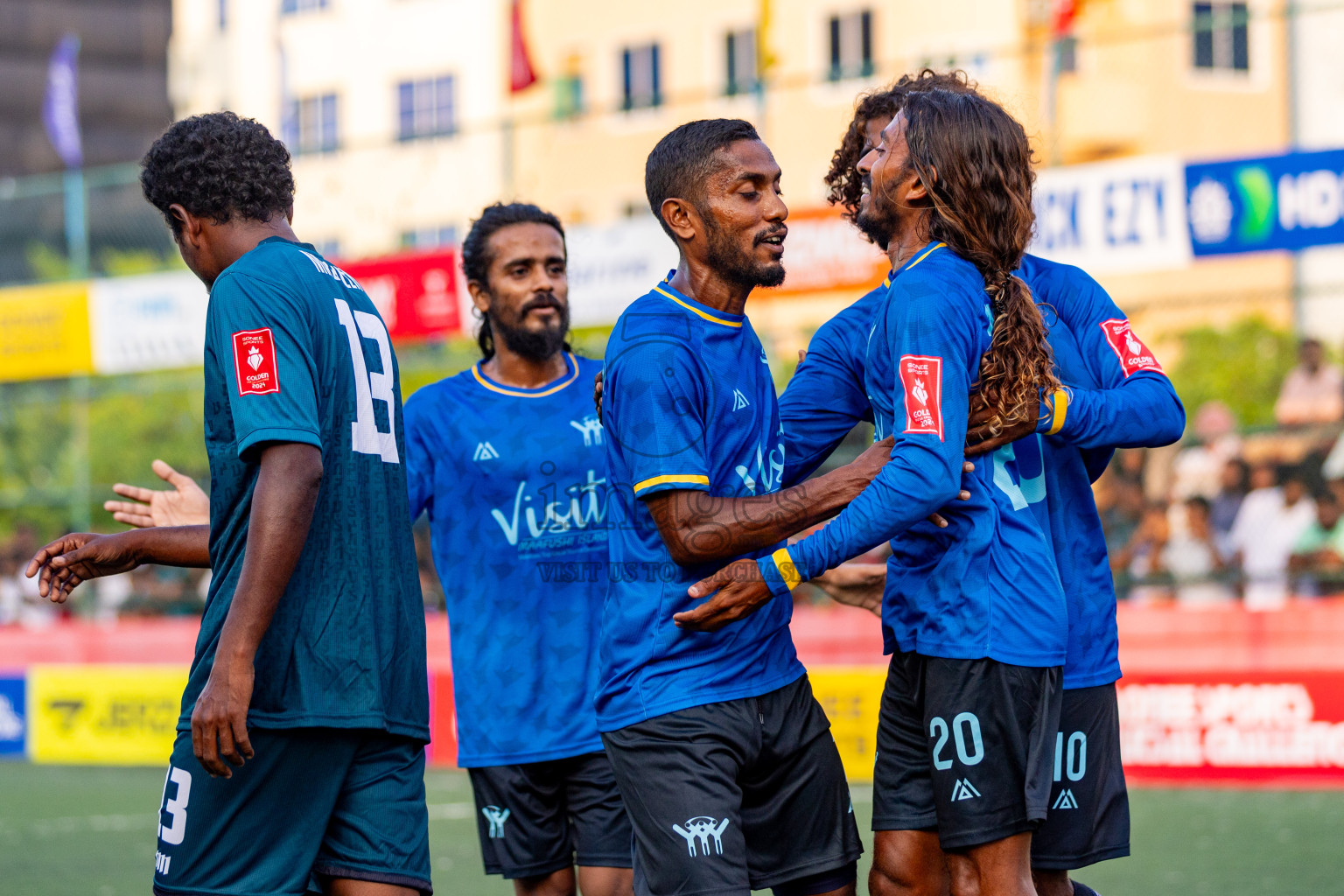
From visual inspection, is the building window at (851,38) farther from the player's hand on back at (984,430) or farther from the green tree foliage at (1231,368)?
the player's hand on back at (984,430)

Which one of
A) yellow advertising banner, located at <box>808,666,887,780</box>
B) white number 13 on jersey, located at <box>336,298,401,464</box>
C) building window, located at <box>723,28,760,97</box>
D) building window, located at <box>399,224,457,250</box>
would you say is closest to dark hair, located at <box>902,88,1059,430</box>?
white number 13 on jersey, located at <box>336,298,401,464</box>

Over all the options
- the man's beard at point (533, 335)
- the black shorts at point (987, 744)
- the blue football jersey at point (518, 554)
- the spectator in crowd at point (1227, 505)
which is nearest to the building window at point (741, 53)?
the spectator in crowd at point (1227, 505)

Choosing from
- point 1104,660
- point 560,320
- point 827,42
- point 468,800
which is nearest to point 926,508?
point 1104,660

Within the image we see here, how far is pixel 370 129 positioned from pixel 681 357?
1210 inches

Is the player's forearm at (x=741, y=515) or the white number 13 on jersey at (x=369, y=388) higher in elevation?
the white number 13 on jersey at (x=369, y=388)

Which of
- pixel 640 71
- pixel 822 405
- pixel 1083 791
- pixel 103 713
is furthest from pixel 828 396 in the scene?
pixel 640 71

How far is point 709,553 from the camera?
344cm

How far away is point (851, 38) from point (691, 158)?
2354cm

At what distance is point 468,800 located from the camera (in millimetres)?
9758

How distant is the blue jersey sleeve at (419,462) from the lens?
16.6 ft

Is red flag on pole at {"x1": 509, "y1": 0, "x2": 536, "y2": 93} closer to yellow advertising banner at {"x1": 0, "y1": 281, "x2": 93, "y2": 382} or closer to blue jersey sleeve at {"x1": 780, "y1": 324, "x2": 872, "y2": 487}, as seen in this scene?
yellow advertising banner at {"x1": 0, "y1": 281, "x2": 93, "y2": 382}

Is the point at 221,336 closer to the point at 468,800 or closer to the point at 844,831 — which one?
the point at 844,831

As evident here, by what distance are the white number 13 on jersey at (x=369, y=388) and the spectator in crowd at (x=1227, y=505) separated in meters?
7.93

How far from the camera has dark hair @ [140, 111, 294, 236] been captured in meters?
3.46
